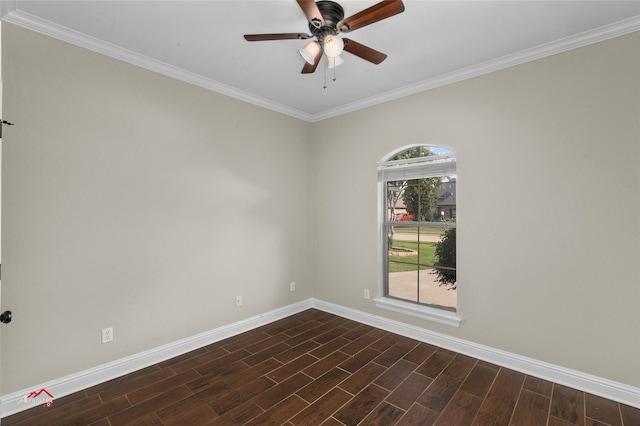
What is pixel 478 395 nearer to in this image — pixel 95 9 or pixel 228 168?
pixel 228 168

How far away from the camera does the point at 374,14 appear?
1851 millimetres

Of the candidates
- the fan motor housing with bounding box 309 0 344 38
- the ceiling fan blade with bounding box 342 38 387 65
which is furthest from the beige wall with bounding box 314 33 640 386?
the fan motor housing with bounding box 309 0 344 38

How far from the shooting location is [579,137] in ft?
8.26

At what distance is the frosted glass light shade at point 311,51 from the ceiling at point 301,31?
0.27 meters

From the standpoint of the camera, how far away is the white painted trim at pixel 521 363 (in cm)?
235

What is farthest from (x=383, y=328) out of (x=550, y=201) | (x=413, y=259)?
(x=550, y=201)

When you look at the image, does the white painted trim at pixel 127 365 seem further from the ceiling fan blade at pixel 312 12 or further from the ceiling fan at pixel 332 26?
the ceiling fan blade at pixel 312 12

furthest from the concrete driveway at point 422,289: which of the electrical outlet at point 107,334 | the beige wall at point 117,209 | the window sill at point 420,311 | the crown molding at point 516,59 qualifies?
the electrical outlet at point 107,334

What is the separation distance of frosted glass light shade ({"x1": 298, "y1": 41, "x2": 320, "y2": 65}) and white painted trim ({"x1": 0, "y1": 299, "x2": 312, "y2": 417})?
280cm

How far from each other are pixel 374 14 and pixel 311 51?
522 mm

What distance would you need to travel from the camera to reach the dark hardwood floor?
Answer: 7.06ft

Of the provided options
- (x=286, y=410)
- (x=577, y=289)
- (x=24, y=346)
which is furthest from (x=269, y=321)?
(x=577, y=289)

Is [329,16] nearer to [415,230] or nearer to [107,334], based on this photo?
[415,230]

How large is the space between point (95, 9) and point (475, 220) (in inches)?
140
